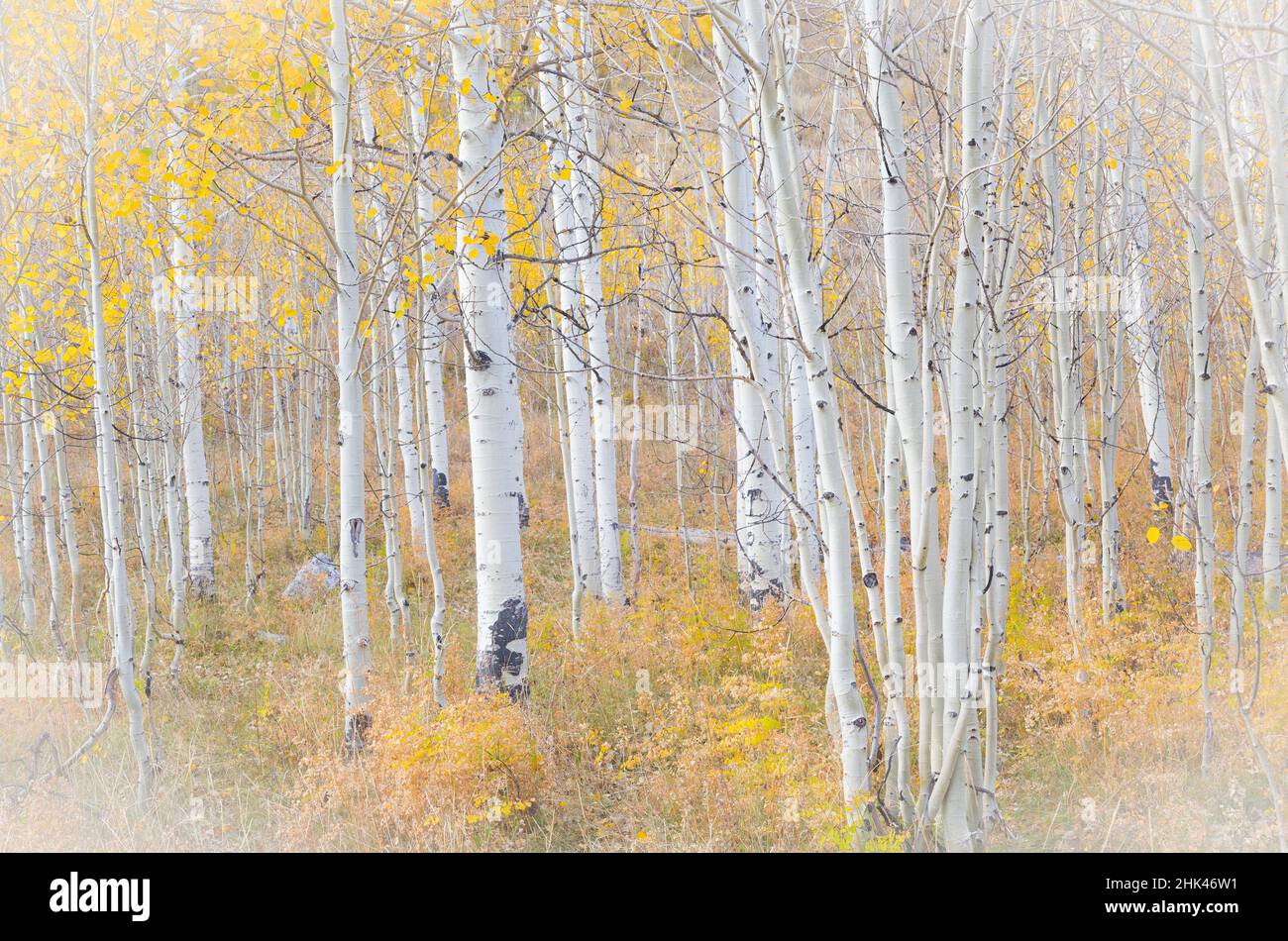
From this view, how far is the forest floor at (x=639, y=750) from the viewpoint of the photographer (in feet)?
14.2

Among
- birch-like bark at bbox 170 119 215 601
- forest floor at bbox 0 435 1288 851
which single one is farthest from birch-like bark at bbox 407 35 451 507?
birch-like bark at bbox 170 119 215 601

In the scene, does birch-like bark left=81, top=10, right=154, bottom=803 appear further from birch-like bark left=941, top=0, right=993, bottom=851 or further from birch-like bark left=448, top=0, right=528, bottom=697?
birch-like bark left=941, top=0, right=993, bottom=851

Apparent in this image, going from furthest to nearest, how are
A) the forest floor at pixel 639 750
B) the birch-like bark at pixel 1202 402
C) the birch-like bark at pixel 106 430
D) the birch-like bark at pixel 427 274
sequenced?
the birch-like bark at pixel 427 274, the birch-like bark at pixel 1202 402, the birch-like bark at pixel 106 430, the forest floor at pixel 639 750

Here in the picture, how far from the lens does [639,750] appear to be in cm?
537

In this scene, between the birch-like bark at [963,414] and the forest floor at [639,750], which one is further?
the forest floor at [639,750]

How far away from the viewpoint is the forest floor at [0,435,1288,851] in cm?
432

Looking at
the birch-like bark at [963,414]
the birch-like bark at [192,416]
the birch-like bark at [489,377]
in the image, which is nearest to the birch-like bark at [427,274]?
the birch-like bark at [489,377]

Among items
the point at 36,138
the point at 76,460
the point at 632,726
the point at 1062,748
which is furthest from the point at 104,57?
the point at 76,460

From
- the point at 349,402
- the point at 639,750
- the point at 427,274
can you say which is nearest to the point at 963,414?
the point at 639,750

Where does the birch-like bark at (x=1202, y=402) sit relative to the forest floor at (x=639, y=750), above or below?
above

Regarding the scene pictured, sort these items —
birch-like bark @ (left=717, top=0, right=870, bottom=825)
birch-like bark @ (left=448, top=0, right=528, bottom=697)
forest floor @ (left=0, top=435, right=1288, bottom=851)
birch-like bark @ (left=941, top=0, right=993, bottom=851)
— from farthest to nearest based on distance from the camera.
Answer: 1. birch-like bark @ (left=448, top=0, right=528, bottom=697)
2. forest floor @ (left=0, top=435, right=1288, bottom=851)
3. birch-like bark @ (left=941, top=0, right=993, bottom=851)
4. birch-like bark @ (left=717, top=0, right=870, bottom=825)

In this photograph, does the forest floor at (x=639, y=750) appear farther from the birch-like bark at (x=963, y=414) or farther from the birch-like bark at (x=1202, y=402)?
the birch-like bark at (x=1202, y=402)

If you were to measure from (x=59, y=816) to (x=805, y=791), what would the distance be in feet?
12.8
